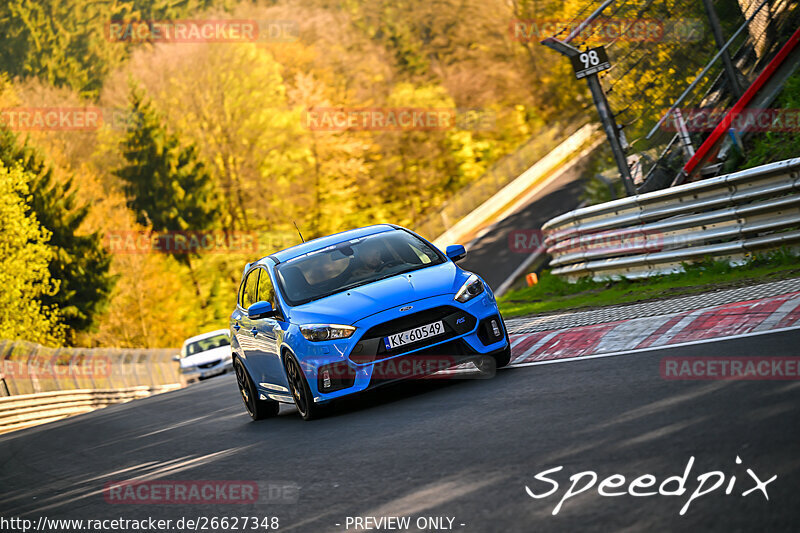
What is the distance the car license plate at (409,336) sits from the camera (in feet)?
29.6

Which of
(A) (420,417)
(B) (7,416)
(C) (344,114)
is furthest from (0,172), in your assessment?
(A) (420,417)

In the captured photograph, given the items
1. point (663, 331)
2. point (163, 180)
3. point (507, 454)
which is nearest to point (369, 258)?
point (663, 331)

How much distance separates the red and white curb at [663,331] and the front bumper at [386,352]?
1.09 m

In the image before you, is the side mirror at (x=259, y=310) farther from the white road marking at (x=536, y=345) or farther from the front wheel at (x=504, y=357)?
the white road marking at (x=536, y=345)

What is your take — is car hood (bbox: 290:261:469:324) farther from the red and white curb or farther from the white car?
the white car

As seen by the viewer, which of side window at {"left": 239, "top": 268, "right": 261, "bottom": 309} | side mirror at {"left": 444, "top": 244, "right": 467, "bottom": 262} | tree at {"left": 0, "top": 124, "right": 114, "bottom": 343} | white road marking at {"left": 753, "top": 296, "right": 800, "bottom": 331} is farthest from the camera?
tree at {"left": 0, "top": 124, "right": 114, "bottom": 343}

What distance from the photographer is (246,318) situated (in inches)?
453

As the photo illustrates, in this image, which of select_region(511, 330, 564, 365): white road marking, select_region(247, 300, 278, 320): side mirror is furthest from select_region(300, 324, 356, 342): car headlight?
select_region(511, 330, 564, 365): white road marking

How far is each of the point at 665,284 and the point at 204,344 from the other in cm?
2174

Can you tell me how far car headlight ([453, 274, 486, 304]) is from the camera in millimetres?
9391

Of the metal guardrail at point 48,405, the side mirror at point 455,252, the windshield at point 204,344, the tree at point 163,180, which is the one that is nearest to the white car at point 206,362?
the windshield at point 204,344

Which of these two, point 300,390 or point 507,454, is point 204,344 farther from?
point 507,454

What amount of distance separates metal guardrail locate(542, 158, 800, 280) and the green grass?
14 centimetres

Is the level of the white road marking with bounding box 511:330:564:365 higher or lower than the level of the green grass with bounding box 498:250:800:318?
higher
